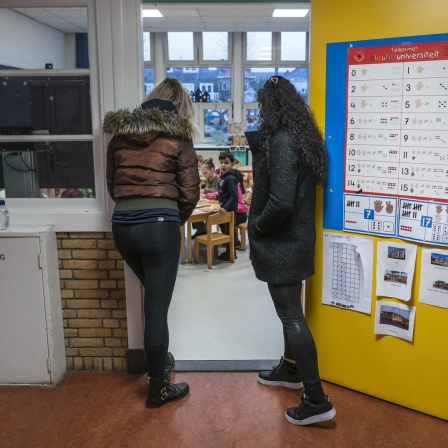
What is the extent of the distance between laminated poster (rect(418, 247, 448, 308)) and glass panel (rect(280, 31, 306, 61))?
1013cm

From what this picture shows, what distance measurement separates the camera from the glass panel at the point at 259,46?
1180 cm

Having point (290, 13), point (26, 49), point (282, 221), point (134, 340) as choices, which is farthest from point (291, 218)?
point (290, 13)

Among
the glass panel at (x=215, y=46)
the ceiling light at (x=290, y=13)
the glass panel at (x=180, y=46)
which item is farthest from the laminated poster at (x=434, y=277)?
the glass panel at (x=180, y=46)

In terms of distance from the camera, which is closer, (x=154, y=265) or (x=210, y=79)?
(x=154, y=265)

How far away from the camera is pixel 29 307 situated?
2920 millimetres

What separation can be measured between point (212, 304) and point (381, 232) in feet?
7.45

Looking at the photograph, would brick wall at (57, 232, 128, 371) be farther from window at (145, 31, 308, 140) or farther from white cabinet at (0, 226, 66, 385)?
window at (145, 31, 308, 140)

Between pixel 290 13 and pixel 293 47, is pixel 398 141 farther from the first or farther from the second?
pixel 293 47

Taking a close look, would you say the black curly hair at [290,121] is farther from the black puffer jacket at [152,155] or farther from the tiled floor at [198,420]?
the tiled floor at [198,420]

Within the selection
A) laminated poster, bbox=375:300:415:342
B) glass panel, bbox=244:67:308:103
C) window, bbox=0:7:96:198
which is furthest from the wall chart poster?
glass panel, bbox=244:67:308:103

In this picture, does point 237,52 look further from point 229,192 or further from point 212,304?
point 212,304

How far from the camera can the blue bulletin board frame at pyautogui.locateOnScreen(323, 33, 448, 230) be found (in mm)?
2647

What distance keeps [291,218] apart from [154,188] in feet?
2.32

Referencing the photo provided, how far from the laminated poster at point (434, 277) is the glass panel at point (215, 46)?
10.2m
